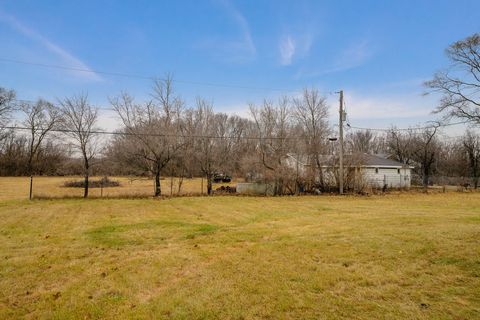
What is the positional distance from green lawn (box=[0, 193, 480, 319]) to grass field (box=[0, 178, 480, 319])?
17 millimetres

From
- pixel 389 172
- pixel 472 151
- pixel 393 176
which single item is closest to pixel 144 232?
pixel 389 172

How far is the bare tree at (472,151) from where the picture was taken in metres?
37.0

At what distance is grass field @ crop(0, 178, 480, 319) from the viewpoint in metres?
3.39

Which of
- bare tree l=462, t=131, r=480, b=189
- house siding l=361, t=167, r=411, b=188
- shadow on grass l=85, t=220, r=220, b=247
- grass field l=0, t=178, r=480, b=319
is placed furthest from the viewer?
bare tree l=462, t=131, r=480, b=189

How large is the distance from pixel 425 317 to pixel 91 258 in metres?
5.31

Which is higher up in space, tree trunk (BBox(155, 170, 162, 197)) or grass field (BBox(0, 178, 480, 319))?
tree trunk (BBox(155, 170, 162, 197))

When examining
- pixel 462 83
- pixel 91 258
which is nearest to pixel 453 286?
pixel 91 258

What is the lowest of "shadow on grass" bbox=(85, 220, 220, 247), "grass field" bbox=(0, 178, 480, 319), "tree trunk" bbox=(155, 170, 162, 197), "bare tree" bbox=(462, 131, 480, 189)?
"shadow on grass" bbox=(85, 220, 220, 247)

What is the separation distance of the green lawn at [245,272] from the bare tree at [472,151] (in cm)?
3758

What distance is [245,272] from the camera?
4.61 meters

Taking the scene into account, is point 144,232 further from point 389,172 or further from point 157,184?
point 389,172

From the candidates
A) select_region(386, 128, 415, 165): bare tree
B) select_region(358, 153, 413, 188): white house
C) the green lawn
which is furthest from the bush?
select_region(386, 128, 415, 165): bare tree

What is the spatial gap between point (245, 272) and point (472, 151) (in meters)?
44.2

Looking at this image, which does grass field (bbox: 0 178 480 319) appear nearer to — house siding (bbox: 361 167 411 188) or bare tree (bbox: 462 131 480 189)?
house siding (bbox: 361 167 411 188)
